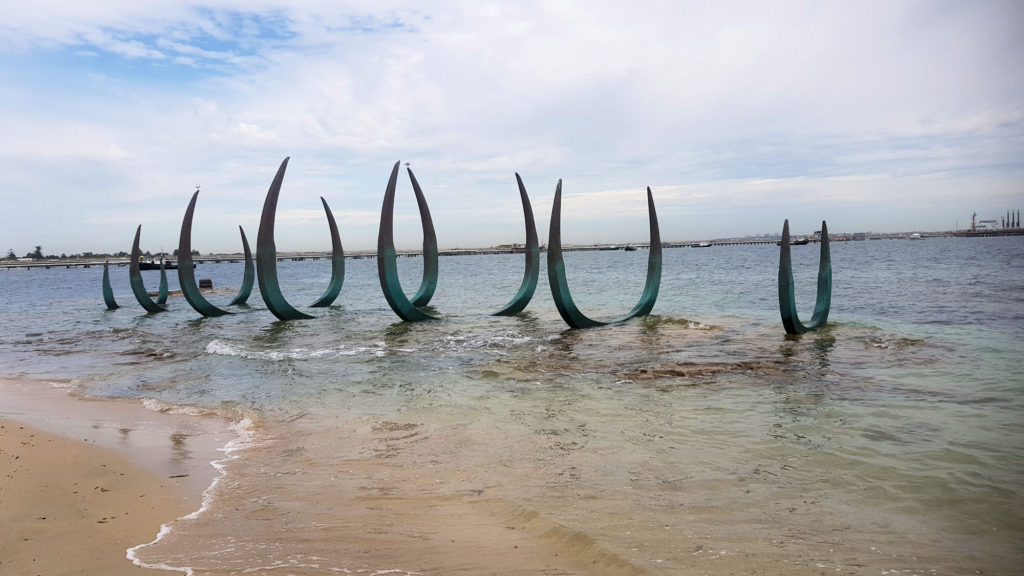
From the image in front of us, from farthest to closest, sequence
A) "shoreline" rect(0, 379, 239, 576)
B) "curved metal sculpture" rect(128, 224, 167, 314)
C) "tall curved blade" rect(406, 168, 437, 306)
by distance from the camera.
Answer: "curved metal sculpture" rect(128, 224, 167, 314) → "tall curved blade" rect(406, 168, 437, 306) → "shoreline" rect(0, 379, 239, 576)

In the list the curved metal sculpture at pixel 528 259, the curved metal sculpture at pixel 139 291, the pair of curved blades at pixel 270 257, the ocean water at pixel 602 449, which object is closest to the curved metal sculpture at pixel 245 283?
the curved metal sculpture at pixel 139 291

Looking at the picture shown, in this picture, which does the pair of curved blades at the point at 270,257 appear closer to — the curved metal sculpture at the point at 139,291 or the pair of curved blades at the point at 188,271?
the pair of curved blades at the point at 188,271

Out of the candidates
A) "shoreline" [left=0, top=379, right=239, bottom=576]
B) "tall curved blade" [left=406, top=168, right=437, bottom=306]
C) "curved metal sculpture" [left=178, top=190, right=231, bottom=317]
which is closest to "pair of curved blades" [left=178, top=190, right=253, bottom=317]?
"curved metal sculpture" [left=178, top=190, right=231, bottom=317]

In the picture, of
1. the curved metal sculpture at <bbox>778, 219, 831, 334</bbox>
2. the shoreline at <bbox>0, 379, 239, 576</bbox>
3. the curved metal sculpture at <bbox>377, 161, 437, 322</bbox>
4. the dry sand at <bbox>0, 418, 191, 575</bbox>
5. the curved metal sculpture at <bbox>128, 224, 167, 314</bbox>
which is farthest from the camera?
the curved metal sculpture at <bbox>128, 224, 167, 314</bbox>

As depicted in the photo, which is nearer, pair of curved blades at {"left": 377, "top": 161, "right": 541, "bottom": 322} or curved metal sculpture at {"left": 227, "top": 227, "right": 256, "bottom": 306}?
pair of curved blades at {"left": 377, "top": 161, "right": 541, "bottom": 322}

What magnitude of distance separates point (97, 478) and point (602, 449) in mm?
4877

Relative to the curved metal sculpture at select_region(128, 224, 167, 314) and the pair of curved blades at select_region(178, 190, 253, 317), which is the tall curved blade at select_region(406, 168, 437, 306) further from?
the curved metal sculpture at select_region(128, 224, 167, 314)

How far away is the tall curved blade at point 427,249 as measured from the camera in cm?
2075

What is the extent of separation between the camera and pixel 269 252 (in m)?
19.2

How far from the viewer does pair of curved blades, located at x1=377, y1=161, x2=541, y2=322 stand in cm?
1789

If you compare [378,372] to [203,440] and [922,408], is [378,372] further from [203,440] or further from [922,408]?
[922,408]

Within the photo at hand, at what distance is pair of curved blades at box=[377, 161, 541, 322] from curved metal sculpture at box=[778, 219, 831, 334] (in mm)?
7509

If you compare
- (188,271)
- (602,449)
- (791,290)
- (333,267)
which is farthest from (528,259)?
(602,449)

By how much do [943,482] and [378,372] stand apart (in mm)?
8900
